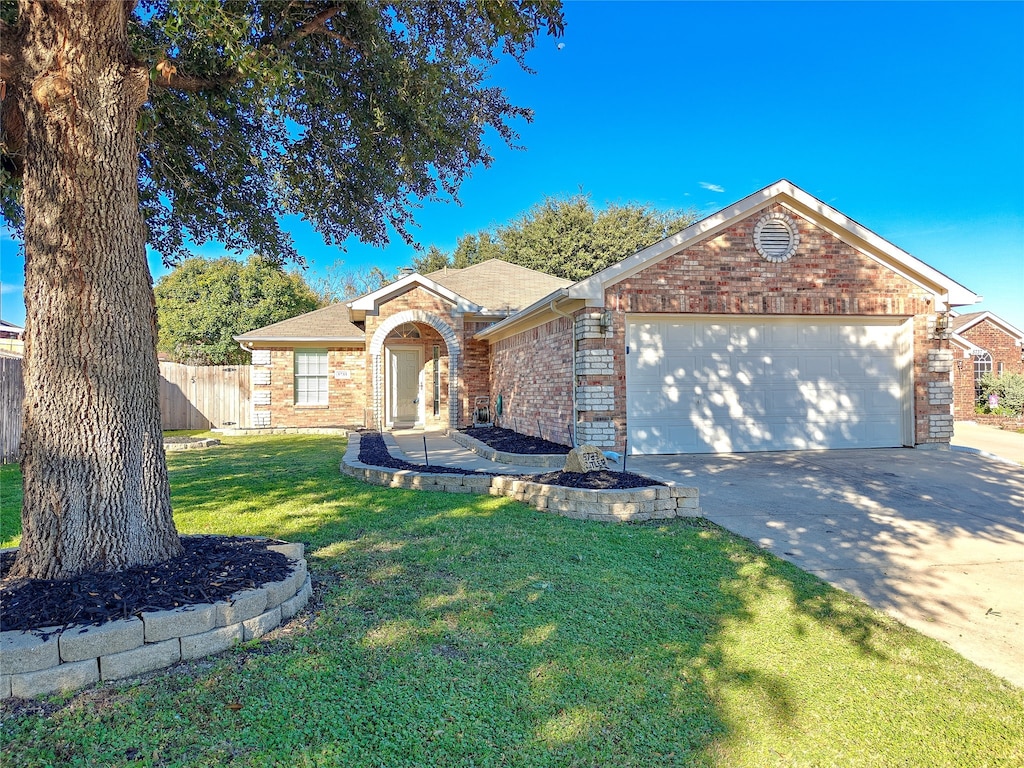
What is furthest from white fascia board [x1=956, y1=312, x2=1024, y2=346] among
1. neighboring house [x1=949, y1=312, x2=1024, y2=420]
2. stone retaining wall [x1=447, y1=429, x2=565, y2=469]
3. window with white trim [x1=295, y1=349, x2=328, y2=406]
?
window with white trim [x1=295, y1=349, x2=328, y2=406]

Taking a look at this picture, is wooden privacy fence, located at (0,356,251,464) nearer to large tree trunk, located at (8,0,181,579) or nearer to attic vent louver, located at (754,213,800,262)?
attic vent louver, located at (754,213,800,262)

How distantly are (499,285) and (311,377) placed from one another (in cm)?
665

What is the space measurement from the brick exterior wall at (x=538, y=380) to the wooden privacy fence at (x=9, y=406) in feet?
32.1

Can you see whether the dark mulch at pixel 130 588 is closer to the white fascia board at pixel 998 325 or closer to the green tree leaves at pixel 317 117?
the green tree leaves at pixel 317 117

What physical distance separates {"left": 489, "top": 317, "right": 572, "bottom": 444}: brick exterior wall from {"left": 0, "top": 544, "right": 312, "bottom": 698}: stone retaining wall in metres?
7.49

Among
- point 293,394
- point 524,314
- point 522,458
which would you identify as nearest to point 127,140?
point 522,458

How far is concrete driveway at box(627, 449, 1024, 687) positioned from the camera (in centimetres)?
374

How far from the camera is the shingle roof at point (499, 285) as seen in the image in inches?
664

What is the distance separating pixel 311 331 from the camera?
1727cm

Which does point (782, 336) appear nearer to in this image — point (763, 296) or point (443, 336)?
point (763, 296)

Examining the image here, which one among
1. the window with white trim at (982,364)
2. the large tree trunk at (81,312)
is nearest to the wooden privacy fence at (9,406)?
the large tree trunk at (81,312)

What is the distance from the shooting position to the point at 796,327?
415 inches

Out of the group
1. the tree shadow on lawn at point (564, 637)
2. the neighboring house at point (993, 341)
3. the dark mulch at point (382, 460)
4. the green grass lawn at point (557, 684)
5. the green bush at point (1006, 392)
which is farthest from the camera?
the neighboring house at point (993, 341)

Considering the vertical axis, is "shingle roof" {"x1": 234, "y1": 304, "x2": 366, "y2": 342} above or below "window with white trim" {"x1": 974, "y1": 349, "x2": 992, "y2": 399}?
above
